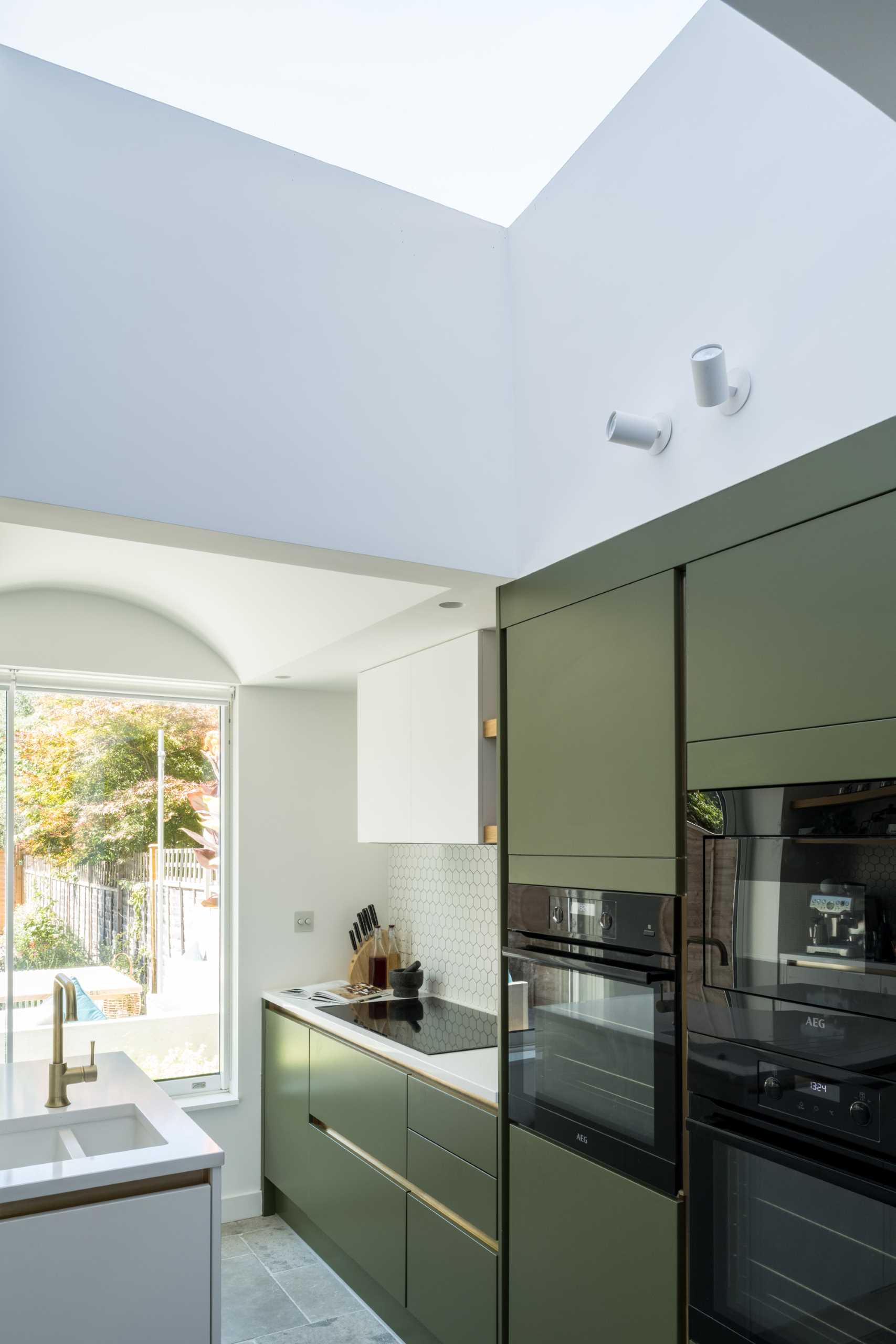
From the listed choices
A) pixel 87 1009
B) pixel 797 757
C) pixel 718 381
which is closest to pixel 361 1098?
pixel 87 1009

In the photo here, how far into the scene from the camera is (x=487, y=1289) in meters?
2.72

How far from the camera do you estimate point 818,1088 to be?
168cm

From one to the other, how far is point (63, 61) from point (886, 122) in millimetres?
1819

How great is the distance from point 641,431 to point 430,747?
1784mm

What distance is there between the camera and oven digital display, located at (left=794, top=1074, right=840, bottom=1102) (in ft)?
5.42

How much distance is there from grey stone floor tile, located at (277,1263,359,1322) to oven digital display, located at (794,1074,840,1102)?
2.56 meters

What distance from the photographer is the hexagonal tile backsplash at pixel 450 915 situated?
402 centimetres

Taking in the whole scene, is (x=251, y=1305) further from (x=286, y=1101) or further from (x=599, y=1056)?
(x=599, y=1056)

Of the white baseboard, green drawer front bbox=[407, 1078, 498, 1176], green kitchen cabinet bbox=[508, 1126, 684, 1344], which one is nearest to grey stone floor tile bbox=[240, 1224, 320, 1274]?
the white baseboard

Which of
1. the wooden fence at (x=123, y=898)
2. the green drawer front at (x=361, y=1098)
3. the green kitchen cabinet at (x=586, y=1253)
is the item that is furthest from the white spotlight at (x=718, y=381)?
the wooden fence at (x=123, y=898)

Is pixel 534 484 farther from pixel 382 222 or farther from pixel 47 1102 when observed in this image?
pixel 47 1102

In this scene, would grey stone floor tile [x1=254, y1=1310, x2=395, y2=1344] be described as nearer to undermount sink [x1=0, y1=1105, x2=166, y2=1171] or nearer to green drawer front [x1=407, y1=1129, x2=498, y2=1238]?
green drawer front [x1=407, y1=1129, x2=498, y2=1238]

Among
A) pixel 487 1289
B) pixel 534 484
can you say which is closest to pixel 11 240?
pixel 534 484

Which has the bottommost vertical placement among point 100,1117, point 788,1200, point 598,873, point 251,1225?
point 251,1225
